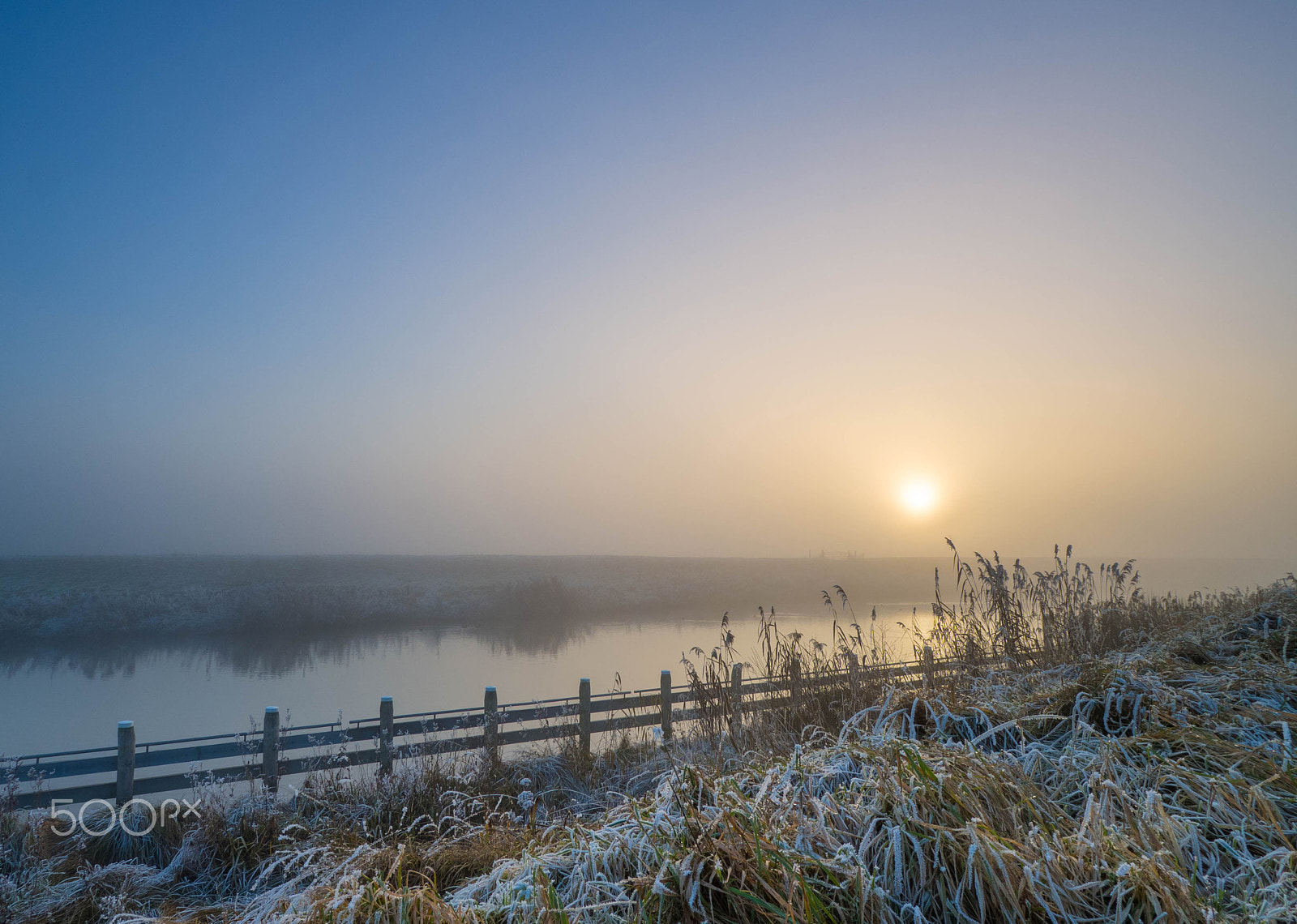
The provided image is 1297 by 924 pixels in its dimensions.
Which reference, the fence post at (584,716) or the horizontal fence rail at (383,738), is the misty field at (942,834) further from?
the fence post at (584,716)

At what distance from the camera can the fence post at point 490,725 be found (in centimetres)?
911

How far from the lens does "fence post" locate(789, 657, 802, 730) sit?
20.2ft

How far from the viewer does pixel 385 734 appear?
30.7 feet

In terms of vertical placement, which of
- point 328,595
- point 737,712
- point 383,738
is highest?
point 737,712

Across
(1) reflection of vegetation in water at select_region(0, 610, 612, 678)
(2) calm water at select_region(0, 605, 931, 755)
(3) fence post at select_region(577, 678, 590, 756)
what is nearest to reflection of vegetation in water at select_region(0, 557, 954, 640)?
(1) reflection of vegetation in water at select_region(0, 610, 612, 678)

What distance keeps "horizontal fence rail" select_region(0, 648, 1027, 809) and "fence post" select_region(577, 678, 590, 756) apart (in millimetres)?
14

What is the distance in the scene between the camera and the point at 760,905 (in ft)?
5.80

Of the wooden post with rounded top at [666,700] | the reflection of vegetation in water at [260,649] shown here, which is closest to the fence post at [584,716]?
the wooden post with rounded top at [666,700]

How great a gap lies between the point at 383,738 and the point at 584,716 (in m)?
2.72

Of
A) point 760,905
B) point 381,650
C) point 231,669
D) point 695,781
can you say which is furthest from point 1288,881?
point 381,650

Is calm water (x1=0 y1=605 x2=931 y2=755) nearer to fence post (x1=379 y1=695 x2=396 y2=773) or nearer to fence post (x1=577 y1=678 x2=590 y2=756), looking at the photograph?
fence post (x1=577 y1=678 x2=590 y2=756)

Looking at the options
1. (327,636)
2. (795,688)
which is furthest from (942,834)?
(327,636)

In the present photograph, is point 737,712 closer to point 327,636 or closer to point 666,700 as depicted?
point 666,700

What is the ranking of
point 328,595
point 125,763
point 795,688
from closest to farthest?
point 795,688 → point 125,763 → point 328,595
